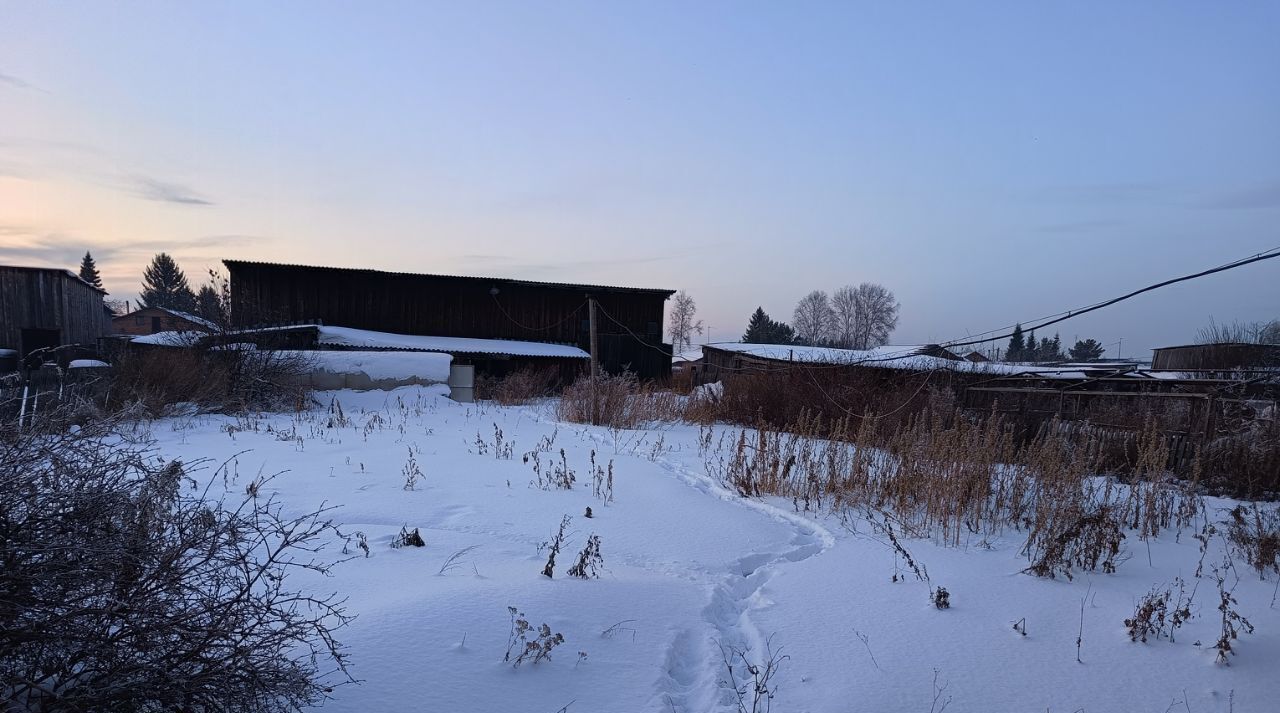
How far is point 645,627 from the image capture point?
382 cm

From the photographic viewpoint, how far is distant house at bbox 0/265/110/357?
95.0ft

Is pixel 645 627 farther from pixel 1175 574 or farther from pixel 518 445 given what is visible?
pixel 518 445

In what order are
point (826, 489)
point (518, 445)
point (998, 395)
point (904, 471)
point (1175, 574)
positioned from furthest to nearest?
point (998, 395)
point (518, 445)
point (826, 489)
point (904, 471)
point (1175, 574)

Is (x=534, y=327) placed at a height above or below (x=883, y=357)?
above

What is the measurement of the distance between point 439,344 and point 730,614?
83.5ft

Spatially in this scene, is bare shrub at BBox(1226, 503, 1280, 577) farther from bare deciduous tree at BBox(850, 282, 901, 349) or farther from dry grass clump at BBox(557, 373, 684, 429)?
bare deciduous tree at BBox(850, 282, 901, 349)

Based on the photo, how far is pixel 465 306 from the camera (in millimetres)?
30500

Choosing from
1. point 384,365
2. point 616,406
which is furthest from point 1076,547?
point 384,365

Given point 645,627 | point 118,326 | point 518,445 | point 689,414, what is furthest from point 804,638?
point 118,326

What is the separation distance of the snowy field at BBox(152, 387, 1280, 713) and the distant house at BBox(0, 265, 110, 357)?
99.8 feet

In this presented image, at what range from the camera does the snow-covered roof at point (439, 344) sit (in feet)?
85.8

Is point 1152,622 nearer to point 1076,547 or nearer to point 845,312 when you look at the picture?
point 1076,547

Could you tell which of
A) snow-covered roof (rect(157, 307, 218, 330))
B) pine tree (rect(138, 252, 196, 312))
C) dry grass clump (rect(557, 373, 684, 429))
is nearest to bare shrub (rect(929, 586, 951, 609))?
dry grass clump (rect(557, 373, 684, 429))

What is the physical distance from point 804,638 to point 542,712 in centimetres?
173
